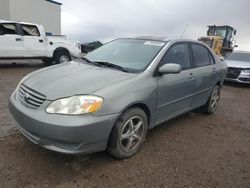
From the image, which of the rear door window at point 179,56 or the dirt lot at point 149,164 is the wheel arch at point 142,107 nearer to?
the dirt lot at point 149,164

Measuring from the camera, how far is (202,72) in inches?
178

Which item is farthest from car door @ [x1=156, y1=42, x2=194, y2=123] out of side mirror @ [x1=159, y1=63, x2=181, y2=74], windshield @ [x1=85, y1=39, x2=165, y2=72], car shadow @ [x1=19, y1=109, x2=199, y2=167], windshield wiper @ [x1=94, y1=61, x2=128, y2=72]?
car shadow @ [x1=19, y1=109, x2=199, y2=167]

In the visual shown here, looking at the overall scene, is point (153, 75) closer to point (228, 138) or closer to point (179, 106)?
point (179, 106)

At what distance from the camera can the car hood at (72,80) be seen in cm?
270

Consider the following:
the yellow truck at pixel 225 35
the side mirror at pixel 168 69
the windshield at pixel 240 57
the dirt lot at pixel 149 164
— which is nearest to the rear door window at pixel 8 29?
the dirt lot at pixel 149 164

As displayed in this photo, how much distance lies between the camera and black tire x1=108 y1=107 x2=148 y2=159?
2.86 meters

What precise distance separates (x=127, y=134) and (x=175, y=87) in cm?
119

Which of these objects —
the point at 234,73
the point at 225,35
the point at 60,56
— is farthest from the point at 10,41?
the point at 225,35

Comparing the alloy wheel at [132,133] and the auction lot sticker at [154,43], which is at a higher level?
the auction lot sticker at [154,43]

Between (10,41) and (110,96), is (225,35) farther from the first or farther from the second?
(110,96)

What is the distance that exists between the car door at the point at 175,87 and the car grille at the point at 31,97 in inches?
62.6

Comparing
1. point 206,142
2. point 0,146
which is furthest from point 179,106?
point 0,146

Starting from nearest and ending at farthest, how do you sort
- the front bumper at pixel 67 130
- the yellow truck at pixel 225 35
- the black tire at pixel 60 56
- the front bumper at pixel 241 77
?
the front bumper at pixel 67 130 < the front bumper at pixel 241 77 < the black tire at pixel 60 56 < the yellow truck at pixel 225 35

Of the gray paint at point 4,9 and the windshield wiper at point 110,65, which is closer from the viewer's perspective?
the windshield wiper at point 110,65
